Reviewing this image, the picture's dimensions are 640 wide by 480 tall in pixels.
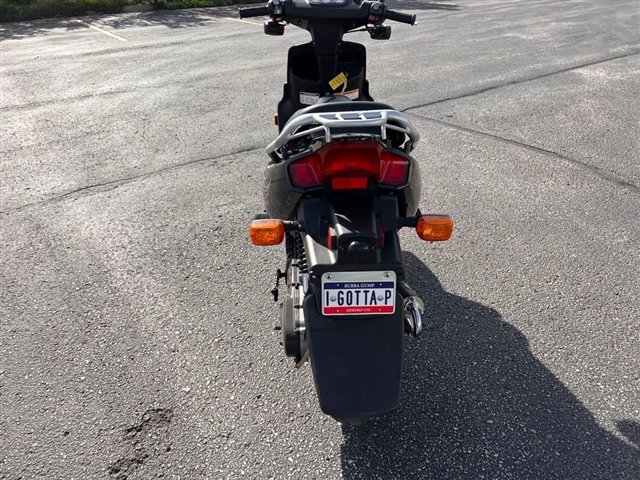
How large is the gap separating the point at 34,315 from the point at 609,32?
45.5 ft

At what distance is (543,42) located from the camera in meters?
11.4

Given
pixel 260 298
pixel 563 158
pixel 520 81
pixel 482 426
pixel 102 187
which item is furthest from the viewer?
pixel 520 81

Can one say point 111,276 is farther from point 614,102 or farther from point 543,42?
point 543,42

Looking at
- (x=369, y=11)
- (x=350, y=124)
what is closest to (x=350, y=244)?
(x=350, y=124)

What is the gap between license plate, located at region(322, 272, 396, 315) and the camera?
6.95 ft

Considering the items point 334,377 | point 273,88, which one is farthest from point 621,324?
point 273,88

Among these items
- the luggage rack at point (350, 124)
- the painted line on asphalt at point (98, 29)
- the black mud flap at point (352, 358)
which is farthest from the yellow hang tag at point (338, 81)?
the painted line on asphalt at point (98, 29)

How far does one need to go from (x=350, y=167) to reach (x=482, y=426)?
1391 mm

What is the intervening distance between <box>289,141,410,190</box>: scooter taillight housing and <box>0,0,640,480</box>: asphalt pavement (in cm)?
111

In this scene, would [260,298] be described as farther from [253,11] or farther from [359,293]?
[253,11]

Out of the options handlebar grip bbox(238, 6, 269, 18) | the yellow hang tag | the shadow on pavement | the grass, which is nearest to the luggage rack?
the yellow hang tag

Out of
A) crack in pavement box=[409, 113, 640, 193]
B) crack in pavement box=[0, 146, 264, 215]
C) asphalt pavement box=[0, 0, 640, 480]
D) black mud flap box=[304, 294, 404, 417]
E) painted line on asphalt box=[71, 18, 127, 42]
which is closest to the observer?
black mud flap box=[304, 294, 404, 417]

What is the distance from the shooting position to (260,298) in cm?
342

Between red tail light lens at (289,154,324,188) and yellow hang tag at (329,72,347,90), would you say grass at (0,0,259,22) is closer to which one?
yellow hang tag at (329,72,347,90)
